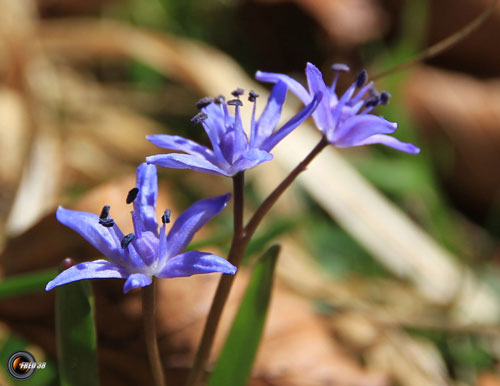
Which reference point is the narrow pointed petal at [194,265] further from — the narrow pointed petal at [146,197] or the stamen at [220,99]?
the stamen at [220,99]

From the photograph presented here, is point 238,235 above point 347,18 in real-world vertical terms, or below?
above

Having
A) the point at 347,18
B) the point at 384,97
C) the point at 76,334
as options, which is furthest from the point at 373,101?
the point at 347,18

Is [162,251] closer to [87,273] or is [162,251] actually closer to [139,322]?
[87,273]

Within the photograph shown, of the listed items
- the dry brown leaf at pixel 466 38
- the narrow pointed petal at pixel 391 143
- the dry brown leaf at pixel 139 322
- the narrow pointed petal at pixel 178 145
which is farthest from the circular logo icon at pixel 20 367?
the dry brown leaf at pixel 466 38

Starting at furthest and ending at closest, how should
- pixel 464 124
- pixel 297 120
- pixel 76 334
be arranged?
pixel 464 124, pixel 76 334, pixel 297 120

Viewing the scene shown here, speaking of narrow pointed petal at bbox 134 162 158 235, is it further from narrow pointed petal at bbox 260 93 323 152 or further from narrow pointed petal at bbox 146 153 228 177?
narrow pointed petal at bbox 260 93 323 152

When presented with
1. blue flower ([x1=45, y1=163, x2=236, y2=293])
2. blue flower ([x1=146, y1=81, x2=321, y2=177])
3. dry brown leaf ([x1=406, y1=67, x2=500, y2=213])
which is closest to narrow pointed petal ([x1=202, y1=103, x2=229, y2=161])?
blue flower ([x1=146, y1=81, x2=321, y2=177])
